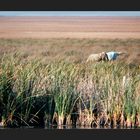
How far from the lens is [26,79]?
34.2 feet

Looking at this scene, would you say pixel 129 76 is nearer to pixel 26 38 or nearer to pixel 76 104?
pixel 76 104

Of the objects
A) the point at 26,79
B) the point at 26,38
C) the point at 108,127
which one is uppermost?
the point at 26,38

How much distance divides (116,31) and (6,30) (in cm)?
198

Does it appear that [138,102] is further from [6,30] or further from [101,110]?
[6,30]

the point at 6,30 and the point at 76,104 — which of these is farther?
the point at 6,30

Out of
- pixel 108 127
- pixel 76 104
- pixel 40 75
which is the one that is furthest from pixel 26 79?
pixel 108 127

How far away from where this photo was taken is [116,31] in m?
11.5

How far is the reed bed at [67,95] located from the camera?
33.7 feet

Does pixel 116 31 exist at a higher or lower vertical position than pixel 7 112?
higher

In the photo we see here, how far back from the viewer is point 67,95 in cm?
1044

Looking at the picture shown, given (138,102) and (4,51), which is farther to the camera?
(4,51)

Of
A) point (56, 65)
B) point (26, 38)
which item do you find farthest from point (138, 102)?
point (26, 38)

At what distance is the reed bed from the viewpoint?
10281 millimetres

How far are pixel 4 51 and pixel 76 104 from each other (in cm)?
165
